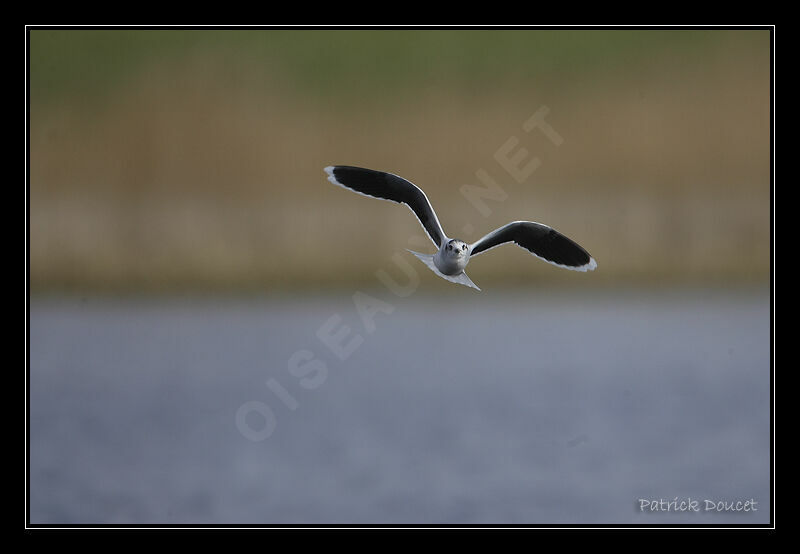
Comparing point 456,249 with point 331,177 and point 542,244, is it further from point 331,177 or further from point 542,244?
point 331,177

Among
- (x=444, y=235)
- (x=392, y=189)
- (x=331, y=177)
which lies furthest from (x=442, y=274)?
(x=331, y=177)

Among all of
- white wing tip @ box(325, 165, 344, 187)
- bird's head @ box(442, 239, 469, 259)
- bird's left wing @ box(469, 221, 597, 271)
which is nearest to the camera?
bird's head @ box(442, 239, 469, 259)

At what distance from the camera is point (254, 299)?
3.30m

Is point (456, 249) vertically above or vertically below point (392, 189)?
below

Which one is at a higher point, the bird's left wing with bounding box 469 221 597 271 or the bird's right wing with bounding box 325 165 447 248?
the bird's right wing with bounding box 325 165 447 248

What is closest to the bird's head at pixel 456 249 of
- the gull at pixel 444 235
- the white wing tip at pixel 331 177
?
the gull at pixel 444 235

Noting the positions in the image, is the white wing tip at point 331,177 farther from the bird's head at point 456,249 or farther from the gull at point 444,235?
the bird's head at point 456,249

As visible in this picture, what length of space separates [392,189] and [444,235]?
248 mm

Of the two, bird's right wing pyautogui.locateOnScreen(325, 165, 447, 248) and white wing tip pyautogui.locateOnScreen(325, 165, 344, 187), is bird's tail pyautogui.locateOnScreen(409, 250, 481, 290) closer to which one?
bird's right wing pyautogui.locateOnScreen(325, 165, 447, 248)

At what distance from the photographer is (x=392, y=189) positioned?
2.99 metres

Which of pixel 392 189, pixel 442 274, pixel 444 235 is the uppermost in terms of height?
pixel 392 189

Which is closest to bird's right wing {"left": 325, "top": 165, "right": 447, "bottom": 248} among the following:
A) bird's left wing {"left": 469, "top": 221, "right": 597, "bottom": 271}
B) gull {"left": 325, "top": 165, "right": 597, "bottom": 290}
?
gull {"left": 325, "top": 165, "right": 597, "bottom": 290}

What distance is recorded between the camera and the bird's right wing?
2.94 meters
